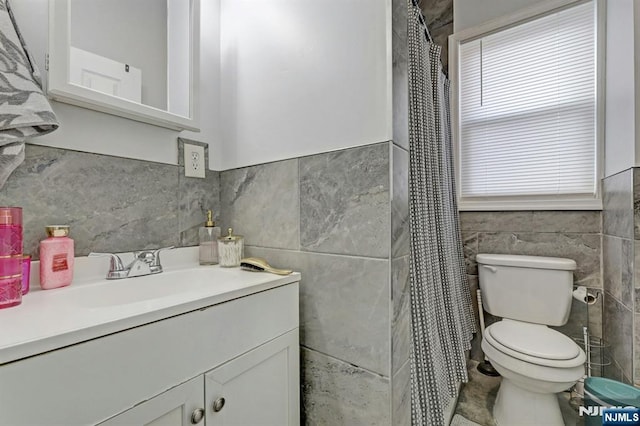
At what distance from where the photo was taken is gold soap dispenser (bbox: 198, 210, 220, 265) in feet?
3.59

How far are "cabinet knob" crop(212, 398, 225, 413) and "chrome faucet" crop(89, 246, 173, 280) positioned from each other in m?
0.49

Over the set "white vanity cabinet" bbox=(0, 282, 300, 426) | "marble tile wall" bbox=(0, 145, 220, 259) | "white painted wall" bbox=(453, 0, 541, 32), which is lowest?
"white vanity cabinet" bbox=(0, 282, 300, 426)

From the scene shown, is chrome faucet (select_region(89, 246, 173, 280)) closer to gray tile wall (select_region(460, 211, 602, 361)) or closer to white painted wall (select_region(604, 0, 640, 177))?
gray tile wall (select_region(460, 211, 602, 361))

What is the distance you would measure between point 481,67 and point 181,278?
7.16ft

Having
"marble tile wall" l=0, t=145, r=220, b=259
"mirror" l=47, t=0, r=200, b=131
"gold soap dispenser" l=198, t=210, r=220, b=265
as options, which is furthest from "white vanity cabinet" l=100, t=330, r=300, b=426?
"mirror" l=47, t=0, r=200, b=131

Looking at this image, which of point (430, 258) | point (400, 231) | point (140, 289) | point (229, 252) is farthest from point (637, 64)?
point (140, 289)

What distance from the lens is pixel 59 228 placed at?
76 centimetres

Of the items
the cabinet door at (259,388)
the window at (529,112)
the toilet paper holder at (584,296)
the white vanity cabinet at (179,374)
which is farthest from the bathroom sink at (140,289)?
the toilet paper holder at (584,296)

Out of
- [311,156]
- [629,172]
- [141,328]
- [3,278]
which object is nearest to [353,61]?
[311,156]

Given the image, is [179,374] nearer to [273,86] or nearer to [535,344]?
[273,86]

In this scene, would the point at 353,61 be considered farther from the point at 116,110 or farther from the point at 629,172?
the point at 629,172

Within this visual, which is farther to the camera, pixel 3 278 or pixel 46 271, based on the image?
pixel 46 271

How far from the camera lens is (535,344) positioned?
4.17 ft

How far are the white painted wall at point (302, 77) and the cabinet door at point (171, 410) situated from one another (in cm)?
71
